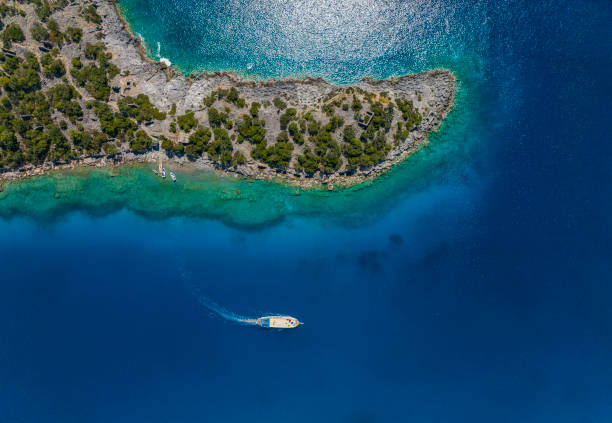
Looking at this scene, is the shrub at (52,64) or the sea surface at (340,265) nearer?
the shrub at (52,64)

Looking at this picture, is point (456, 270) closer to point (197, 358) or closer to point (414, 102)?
point (414, 102)

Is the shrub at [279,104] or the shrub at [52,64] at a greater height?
the shrub at [52,64]

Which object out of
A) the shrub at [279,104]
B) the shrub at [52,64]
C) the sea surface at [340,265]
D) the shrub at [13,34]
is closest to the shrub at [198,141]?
the sea surface at [340,265]

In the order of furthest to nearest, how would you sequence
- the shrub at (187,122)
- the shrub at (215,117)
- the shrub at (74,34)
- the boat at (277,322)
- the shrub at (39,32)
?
the boat at (277,322)
the shrub at (187,122)
the shrub at (215,117)
the shrub at (74,34)
the shrub at (39,32)

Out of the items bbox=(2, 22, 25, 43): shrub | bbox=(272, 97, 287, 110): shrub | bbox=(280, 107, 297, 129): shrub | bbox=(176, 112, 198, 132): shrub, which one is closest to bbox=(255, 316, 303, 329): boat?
bbox=(280, 107, 297, 129): shrub

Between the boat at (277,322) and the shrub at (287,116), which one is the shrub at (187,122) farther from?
the boat at (277,322)

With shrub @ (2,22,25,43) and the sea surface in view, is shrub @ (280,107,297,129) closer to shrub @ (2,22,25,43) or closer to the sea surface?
the sea surface

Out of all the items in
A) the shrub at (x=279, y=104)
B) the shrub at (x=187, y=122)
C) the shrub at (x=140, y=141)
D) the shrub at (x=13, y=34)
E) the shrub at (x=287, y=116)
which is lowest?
the shrub at (x=140, y=141)

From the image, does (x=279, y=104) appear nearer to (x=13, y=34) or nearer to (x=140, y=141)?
(x=140, y=141)
